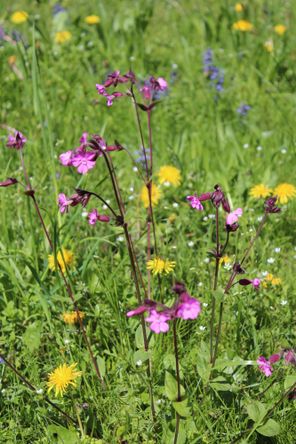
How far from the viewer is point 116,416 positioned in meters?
1.78

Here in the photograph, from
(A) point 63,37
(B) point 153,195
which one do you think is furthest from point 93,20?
(B) point 153,195

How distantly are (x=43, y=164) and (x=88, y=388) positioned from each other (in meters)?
1.39

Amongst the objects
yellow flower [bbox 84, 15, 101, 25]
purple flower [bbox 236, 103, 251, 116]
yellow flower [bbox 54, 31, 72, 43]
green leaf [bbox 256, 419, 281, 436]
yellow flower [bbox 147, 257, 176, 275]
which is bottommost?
green leaf [bbox 256, 419, 281, 436]

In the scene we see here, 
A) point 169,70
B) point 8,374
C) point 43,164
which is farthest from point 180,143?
point 8,374

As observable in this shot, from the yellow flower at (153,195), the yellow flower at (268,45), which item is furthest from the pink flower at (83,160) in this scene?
the yellow flower at (268,45)

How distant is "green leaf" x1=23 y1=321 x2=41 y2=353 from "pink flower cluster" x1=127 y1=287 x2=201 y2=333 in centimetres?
77

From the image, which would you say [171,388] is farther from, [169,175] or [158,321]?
[169,175]

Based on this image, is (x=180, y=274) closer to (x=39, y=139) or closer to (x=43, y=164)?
(x=43, y=164)

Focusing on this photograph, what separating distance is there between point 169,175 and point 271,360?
1227 mm

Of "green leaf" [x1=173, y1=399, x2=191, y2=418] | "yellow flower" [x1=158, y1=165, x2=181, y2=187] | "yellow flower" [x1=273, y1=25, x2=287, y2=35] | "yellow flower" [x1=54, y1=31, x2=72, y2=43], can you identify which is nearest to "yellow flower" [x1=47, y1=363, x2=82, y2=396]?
"green leaf" [x1=173, y1=399, x2=191, y2=418]

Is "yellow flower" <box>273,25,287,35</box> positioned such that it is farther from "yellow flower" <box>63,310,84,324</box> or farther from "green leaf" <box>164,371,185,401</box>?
"green leaf" <box>164,371,185,401</box>

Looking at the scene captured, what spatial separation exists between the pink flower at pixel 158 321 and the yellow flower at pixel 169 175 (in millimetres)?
1477

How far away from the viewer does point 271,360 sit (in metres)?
1.75

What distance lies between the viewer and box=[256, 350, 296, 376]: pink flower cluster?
173 centimetres
